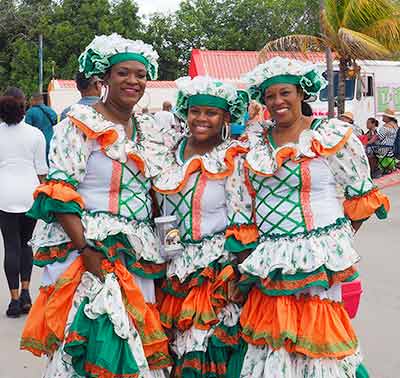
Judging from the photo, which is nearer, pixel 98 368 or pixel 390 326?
pixel 98 368

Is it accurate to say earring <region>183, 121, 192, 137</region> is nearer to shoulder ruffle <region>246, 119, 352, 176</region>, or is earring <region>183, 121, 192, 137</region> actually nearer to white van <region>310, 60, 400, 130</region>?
shoulder ruffle <region>246, 119, 352, 176</region>

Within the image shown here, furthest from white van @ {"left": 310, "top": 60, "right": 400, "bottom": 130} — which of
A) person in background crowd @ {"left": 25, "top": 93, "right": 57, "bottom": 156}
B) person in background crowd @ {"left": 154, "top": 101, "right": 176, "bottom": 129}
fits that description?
person in background crowd @ {"left": 154, "top": 101, "right": 176, "bottom": 129}

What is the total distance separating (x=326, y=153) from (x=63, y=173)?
4.00 feet

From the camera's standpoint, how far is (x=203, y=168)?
3641mm

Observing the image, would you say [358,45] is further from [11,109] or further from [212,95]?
[212,95]

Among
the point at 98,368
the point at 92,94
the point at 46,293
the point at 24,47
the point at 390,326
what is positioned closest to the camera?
the point at 98,368

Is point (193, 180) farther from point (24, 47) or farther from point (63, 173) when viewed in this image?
point (24, 47)

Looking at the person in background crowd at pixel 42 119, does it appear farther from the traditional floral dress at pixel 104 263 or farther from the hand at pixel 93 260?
the hand at pixel 93 260

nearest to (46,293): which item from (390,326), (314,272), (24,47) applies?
(314,272)

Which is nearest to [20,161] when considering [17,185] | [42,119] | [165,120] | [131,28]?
[17,185]

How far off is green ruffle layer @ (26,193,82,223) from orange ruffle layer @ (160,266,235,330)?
0.69 metres

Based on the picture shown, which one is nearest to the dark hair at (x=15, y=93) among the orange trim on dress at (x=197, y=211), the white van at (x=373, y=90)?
the orange trim on dress at (x=197, y=211)

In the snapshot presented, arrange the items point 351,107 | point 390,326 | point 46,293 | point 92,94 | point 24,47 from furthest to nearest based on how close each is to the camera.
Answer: point 24,47 → point 351,107 → point 390,326 → point 92,94 → point 46,293

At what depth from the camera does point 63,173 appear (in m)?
3.40
